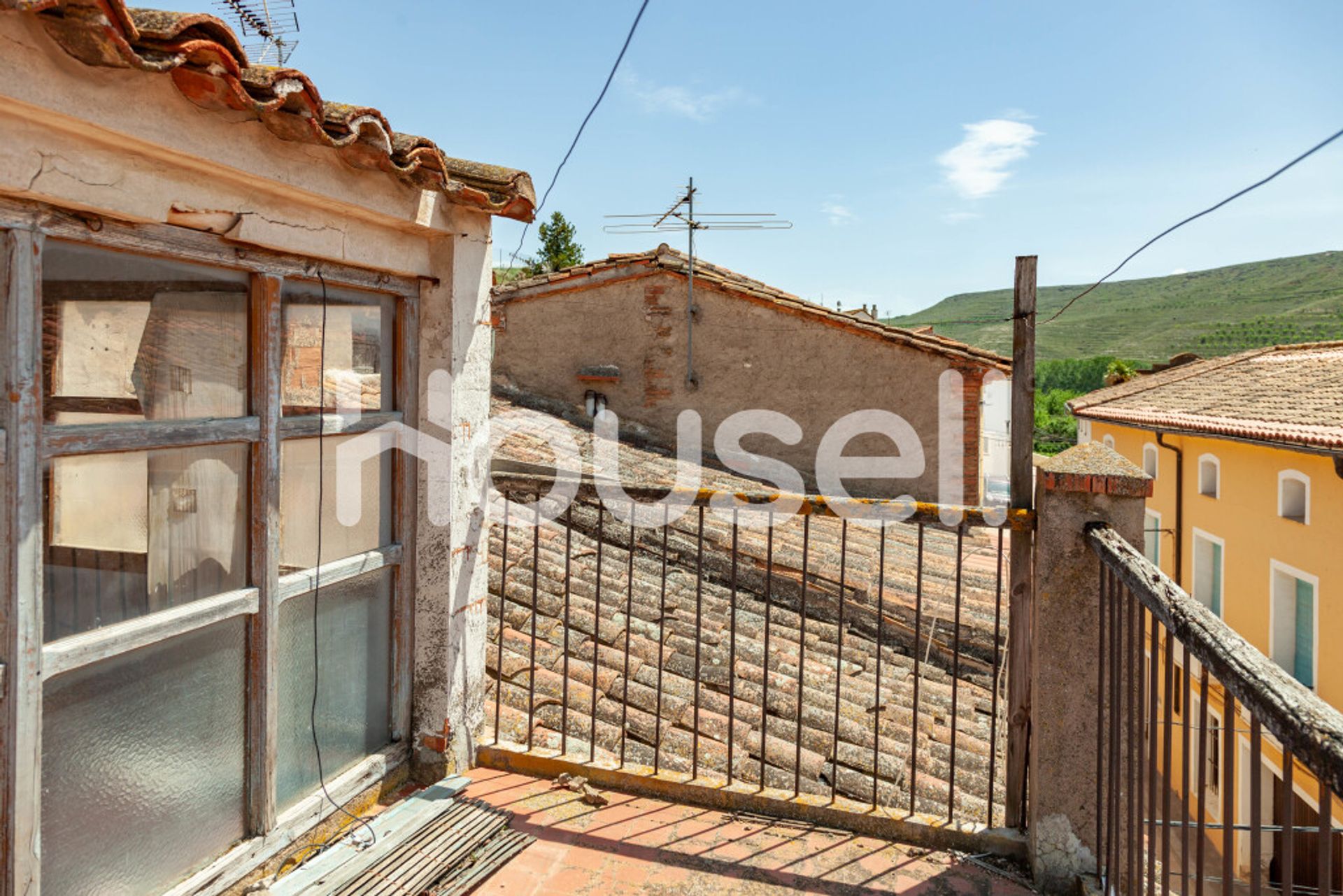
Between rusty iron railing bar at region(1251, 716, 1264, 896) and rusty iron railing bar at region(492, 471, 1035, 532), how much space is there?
1.23 metres

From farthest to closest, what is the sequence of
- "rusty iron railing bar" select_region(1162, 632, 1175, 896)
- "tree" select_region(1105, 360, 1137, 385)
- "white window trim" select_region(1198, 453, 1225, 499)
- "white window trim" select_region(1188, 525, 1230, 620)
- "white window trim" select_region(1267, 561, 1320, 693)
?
"tree" select_region(1105, 360, 1137, 385), "white window trim" select_region(1198, 453, 1225, 499), "white window trim" select_region(1188, 525, 1230, 620), "white window trim" select_region(1267, 561, 1320, 693), "rusty iron railing bar" select_region(1162, 632, 1175, 896)

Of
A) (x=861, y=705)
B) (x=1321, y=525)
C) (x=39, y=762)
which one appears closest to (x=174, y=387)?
(x=39, y=762)

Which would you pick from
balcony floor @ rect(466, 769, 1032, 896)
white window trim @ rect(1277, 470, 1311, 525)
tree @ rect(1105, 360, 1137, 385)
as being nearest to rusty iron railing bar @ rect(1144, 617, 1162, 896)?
balcony floor @ rect(466, 769, 1032, 896)

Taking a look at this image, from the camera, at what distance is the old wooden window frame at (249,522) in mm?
1756

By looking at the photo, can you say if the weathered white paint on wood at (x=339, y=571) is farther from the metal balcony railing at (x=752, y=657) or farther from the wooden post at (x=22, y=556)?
the wooden post at (x=22, y=556)

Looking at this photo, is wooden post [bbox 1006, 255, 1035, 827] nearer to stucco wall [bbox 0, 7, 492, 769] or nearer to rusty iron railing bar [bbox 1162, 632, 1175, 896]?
rusty iron railing bar [bbox 1162, 632, 1175, 896]

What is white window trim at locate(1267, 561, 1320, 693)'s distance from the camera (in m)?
10.9

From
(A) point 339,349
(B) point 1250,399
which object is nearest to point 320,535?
(A) point 339,349

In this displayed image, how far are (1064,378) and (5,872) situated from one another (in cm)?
6501

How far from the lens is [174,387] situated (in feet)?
7.21

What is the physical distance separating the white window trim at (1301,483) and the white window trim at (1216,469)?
2.01m

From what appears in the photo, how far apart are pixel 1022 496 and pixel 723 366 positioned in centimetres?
908

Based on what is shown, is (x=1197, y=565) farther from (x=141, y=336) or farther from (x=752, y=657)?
(x=141, y=336)

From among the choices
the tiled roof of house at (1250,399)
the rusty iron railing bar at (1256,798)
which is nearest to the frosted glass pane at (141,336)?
the rusty iron railing bar at (1256,798)
